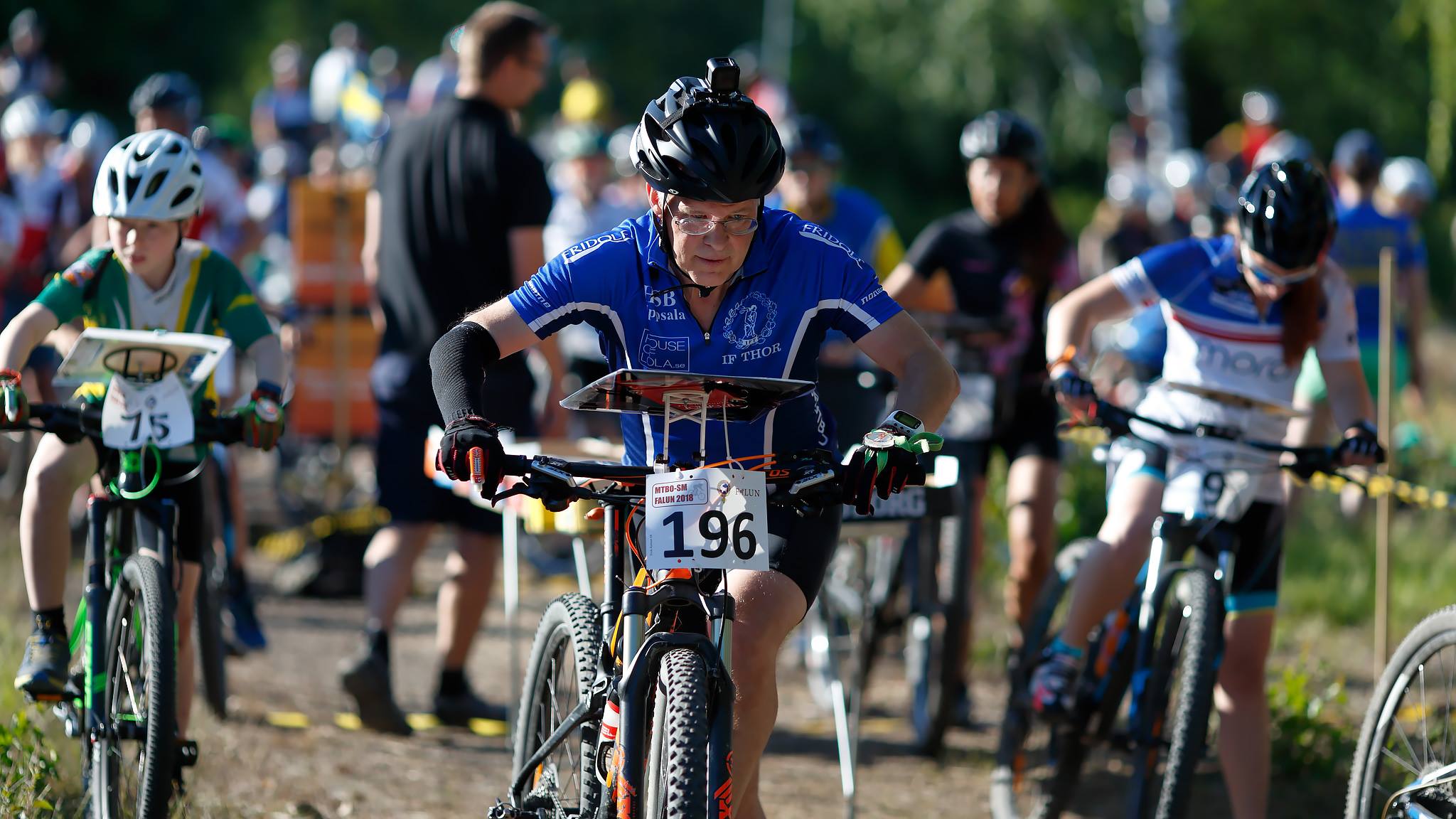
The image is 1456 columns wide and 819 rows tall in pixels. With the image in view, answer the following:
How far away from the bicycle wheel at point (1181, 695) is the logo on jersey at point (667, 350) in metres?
1.67

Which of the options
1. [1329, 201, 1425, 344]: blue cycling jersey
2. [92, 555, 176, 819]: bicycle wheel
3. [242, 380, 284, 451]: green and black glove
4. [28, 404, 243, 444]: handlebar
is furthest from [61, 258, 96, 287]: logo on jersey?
[1329, 201, 1425, 344]: blue cycling jersey

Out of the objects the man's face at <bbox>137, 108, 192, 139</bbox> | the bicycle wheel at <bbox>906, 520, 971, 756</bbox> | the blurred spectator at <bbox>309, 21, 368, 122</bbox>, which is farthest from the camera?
the blurred spectator at <bbox>309, 21, 368, 122</bbox>

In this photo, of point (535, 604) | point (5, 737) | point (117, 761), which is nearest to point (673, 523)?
point (117, 761)

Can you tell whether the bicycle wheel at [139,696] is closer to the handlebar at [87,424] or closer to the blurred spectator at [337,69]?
the handlebar at [87,424]

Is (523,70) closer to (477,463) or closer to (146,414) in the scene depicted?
(146,414)

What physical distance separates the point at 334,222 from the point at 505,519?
20.1 feet

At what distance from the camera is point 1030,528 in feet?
21.9

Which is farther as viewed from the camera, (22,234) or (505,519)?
(22,234)

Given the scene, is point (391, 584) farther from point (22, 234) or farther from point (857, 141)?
point (857, 141)

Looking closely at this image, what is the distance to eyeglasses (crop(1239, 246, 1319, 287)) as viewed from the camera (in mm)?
4789

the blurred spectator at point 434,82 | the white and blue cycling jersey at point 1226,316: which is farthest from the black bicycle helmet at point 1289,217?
the blurred spectator at point 434,82

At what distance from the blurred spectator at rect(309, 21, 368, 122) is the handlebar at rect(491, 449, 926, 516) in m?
12.4

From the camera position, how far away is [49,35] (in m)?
30.1

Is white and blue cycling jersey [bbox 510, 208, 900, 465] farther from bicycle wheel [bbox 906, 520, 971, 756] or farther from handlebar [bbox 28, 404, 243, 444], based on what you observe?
bicycle wheel [bbox 906, 520, 971, 756]
